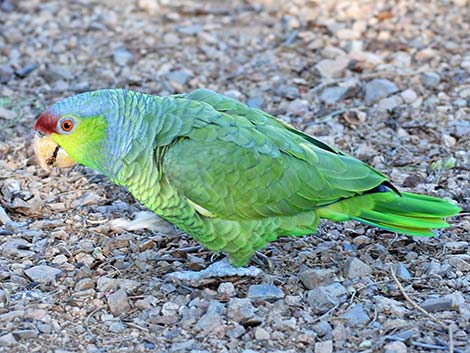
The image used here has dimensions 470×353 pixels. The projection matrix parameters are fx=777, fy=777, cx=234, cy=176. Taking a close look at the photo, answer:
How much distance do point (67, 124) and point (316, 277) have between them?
5.20 feet

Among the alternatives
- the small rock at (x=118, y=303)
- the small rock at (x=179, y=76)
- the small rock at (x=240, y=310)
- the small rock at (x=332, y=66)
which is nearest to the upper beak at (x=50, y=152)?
the small rock at (x=118, y=303)

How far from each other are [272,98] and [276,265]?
217 cm

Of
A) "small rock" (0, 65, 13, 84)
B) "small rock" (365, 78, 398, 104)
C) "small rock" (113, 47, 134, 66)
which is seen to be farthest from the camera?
"small rock" (113, 47, 134, 66)

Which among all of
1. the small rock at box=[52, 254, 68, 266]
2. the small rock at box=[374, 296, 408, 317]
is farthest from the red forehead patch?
the small rock at box=[374, 296, 408, 317]

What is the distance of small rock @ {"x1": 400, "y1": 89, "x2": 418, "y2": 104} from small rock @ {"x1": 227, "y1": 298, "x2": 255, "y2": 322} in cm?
271

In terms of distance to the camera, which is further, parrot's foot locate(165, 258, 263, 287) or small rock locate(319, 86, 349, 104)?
small rock locate(319, 86, 349, 104)

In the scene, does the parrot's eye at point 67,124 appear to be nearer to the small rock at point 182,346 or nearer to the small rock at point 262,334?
the small rock at point 182,346

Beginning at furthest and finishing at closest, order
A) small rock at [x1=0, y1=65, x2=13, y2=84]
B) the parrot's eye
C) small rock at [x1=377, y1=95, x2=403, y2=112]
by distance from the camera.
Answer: small rock at [x1=0, y1=65, x2=13, y2=84] → small rock at [x1=377, y1=95, x2=403, y2=112] → the parrot's eye

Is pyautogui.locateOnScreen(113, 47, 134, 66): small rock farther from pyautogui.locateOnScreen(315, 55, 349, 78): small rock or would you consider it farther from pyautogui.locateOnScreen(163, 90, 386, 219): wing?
pyautogui.locateOnScreen(163, 90, 386, 219): wing

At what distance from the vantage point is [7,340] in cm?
373

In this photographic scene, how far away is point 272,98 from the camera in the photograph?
6375mm

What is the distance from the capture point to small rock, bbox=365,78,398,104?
6184 mm

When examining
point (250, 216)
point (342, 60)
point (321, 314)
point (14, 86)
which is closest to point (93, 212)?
point (250, 216)

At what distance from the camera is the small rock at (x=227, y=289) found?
4.24 meters
